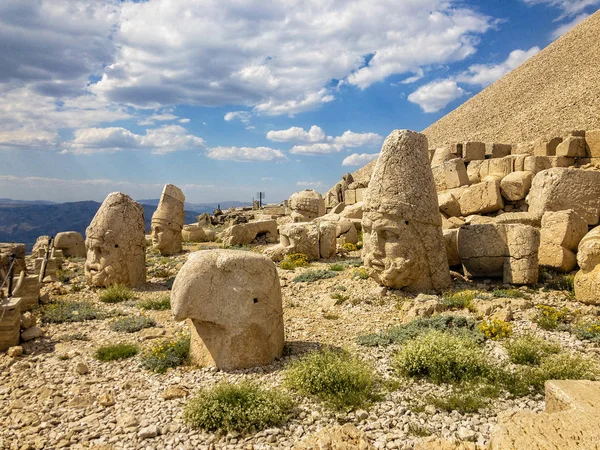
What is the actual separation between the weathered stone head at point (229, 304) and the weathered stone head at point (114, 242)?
5502 millimetres

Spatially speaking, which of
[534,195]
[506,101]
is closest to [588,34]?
[506,101]

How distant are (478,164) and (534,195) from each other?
6.21 m

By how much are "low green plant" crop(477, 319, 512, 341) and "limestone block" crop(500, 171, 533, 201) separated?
27.2 feet

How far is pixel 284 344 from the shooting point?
20.7 ft

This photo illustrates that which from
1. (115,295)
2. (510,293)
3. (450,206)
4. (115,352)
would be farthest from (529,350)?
(450,206)

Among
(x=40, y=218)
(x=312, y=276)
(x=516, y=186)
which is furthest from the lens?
(x=40, y=218)

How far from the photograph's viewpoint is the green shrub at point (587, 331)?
6008 mm

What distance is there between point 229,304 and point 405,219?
172 inches

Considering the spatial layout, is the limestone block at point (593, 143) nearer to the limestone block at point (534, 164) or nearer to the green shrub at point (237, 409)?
the limestone block at point (534, 164)

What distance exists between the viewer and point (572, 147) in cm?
1653

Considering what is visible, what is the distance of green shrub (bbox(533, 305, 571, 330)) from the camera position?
255 inches

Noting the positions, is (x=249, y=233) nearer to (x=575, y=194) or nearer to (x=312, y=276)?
(x=312, y=276)

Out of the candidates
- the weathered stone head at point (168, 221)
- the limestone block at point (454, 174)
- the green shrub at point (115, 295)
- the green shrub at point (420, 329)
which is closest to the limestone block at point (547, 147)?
the limestone block at point (454, 174)

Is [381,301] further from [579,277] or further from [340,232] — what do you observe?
[340,232]
